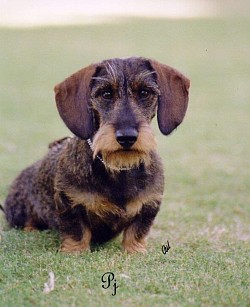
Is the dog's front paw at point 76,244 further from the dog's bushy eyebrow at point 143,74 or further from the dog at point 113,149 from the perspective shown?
the dog's bushy eyebrow at point 143,74

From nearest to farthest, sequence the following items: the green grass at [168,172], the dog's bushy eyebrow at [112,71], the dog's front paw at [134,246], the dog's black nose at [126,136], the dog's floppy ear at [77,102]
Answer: the green grass at [168,172] < the dog's black nose at [126,136] < the dog's bushy eyebrow at [112,71] < the dog's floppy ear at [77,102] < the dog's front paw at [134,246]

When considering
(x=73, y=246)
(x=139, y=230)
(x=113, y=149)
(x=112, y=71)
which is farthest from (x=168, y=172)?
(x=113, y=149)

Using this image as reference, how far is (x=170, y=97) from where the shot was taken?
6117mm

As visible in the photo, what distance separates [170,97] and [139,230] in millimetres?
1227

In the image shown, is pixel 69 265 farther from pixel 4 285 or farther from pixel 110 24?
pixel 110 24

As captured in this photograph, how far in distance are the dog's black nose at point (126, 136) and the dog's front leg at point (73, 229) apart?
34.8 inches

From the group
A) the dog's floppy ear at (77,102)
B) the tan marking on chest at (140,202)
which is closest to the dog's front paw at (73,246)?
the tan marking on chest at (140,202)

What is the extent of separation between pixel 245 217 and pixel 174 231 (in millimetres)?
1237

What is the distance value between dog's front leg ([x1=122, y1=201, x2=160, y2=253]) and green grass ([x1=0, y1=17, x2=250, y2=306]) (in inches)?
5.6

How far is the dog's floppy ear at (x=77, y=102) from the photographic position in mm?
5980

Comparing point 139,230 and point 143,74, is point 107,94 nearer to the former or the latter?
point 143,74

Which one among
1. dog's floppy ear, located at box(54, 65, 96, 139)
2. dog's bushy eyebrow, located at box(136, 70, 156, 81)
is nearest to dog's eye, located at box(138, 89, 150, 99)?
dog's bushy eyebrow, located at box(136, 70, 156, 81)

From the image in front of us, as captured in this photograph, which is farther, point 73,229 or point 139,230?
point 139,230

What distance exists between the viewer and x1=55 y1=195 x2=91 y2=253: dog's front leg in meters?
6.19
